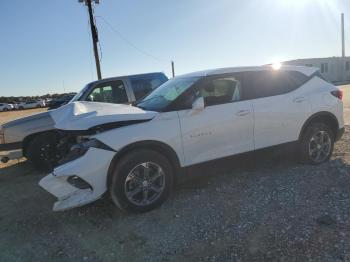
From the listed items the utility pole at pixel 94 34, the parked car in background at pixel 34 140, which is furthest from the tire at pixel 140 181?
the utility pole at pixel 94 34

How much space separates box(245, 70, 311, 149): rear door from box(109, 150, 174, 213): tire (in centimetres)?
156

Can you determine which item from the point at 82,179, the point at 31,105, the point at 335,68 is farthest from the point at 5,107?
the point at 82,179

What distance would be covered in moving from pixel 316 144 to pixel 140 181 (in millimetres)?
3156

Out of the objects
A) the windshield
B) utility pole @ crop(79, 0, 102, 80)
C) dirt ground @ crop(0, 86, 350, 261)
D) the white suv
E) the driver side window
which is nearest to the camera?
dirt ground @ crop(0, 86, 350, 261)

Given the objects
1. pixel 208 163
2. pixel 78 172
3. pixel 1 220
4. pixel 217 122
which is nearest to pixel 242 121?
pixel 217 122

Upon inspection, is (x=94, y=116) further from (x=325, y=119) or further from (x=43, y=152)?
(x=325, y=119)

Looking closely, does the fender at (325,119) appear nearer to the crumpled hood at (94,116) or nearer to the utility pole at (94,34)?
the crumpled hood at (94,116)

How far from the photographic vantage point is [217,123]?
4824 millimetres

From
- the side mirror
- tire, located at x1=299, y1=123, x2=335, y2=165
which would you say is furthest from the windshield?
tire, located at x1=299, y1=123, x2=335, y2=165

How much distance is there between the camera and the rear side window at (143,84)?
343 inches

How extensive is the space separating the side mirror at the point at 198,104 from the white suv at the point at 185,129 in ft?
0.05

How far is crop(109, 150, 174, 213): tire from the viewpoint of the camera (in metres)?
4.26

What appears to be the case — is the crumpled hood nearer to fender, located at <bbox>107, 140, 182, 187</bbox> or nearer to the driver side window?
fender, located at <bbox>107, 140, 182, 187</bbox>

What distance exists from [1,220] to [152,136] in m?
2.33
